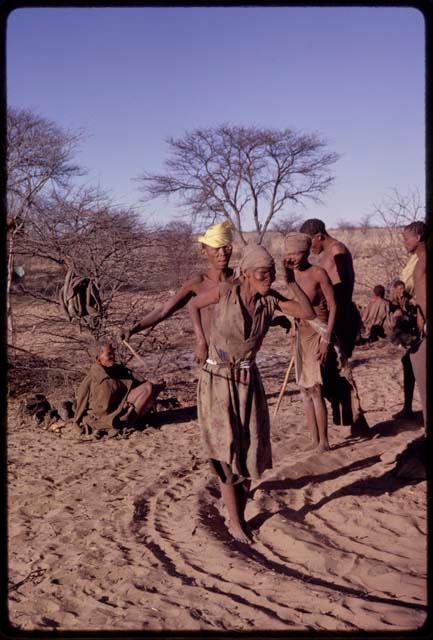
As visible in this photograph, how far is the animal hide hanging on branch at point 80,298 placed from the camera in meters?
7.99

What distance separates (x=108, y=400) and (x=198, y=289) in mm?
2503

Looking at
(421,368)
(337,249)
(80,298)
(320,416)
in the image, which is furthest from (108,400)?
(421,368)

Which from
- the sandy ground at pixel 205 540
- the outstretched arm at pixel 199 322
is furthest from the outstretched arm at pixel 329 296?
the outstretched arm at pixel 199 322

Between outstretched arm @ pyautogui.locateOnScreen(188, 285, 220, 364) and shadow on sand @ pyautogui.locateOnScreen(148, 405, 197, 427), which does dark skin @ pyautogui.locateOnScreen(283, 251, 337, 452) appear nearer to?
outstretched arm @ pyautogui.locateOnScreen(188, 285, 220, 364)

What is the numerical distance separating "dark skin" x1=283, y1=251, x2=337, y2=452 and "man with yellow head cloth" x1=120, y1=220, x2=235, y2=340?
716 mm

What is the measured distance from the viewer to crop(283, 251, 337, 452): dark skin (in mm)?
5570

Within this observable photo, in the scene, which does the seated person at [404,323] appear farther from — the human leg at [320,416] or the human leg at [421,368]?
the human leg at [421,368]

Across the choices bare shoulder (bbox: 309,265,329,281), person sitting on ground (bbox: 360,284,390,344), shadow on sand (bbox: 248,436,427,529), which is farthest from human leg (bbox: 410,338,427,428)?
person sitting on ground (bbox: 360,284,390,344)

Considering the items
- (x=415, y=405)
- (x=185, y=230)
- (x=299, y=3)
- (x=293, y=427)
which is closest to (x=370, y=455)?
(x=293, y=427)

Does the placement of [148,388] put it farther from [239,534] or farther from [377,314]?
[377,314]

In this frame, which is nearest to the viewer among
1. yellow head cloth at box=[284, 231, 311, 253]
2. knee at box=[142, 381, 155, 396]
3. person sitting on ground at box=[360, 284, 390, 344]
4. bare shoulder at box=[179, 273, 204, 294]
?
bare shoulder at box=[179, 273, 204, 294]

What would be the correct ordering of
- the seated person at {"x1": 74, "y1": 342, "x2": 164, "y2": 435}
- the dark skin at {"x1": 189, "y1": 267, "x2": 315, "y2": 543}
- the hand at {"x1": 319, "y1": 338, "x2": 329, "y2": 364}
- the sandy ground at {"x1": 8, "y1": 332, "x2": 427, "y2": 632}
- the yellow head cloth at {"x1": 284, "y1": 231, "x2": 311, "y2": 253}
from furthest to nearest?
the seated person at {"x1": 74, "y1": 342, "x2": 164, "y2": 435} < the hand at {"x1": 319, "y1": 338, "x2": 329, "y2": 364} < the yellow head cloth at {"x1": 284, "y1": 231, "x2": 311, "y2": 253} < the dark skin at {"x1": 189, "y1": 267, "x2": 315, "y2": 543} < the sandy ground at {"x1": 8, "y1": 332, "x2": 427, "y2": 632}

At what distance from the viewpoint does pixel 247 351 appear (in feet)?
12.9

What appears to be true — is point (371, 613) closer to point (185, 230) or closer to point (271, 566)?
point (271, 566)
